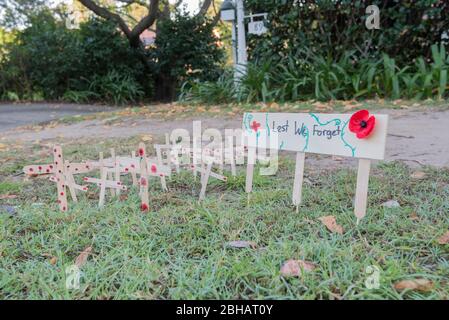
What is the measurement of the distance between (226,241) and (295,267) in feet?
1.31

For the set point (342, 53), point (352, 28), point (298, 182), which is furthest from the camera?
point (342, 53)

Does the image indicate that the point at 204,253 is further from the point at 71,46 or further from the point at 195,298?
the point at 71,46

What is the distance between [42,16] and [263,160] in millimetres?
14171

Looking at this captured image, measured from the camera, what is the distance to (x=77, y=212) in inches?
89.2

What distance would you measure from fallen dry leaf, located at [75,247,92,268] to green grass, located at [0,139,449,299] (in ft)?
0.10

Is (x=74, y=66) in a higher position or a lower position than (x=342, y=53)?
lower

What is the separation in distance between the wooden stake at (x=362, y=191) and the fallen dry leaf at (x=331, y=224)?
10 centimetres

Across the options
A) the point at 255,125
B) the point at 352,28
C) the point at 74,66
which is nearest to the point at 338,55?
the point at 352,28

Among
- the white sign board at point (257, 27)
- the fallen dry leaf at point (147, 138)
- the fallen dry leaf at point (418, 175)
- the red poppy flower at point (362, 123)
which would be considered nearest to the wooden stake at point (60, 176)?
the red poppy flower at point (362, 123)

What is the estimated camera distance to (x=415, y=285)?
4.66 feet

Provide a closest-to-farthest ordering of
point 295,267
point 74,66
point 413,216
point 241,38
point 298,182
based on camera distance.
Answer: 1. point 295,267
2. point 413,216
3. point 298,182
4. point 241,38
5. point 74,66

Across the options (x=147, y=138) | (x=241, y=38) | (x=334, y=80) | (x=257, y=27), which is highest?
(x=257, y=27)

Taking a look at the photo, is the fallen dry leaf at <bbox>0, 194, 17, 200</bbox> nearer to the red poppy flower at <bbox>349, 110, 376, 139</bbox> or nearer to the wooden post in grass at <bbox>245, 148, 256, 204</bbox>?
the wooden post in grass at <bbox>245, 148, 256, 204</bbox>

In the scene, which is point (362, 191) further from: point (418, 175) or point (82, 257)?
point (82, 257)
